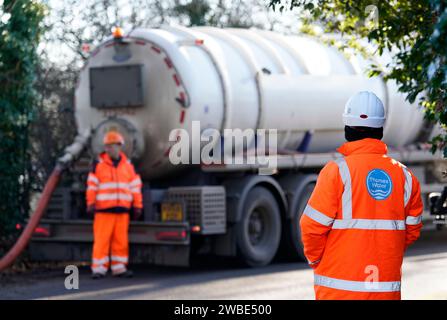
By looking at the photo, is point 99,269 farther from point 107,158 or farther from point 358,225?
point 358,225

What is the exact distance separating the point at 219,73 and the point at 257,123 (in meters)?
0.95

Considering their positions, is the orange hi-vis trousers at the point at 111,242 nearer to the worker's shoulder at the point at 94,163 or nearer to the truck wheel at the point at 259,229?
the worker's shoulder at the point at 94,163

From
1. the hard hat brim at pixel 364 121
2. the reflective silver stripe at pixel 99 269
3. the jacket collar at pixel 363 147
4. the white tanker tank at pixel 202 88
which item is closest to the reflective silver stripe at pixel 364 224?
the jacket collar at pixel 363 147

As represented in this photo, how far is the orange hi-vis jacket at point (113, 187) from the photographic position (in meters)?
12.8

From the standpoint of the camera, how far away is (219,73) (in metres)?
13.4

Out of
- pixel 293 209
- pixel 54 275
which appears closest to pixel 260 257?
pixel 293 209

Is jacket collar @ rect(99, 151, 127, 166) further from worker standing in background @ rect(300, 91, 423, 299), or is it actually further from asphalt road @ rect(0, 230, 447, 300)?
worker standing in background @ rect(300, 91, 423, 299)

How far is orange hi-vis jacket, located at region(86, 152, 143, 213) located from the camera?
1281cm

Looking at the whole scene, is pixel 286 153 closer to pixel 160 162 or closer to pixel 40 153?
pixel 160 162

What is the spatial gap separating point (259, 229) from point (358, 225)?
8753mm

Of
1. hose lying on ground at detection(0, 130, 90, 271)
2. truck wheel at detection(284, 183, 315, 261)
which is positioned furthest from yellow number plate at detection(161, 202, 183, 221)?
truck wheel at detection(284, 183, 315, 261)

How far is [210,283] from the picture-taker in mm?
12094

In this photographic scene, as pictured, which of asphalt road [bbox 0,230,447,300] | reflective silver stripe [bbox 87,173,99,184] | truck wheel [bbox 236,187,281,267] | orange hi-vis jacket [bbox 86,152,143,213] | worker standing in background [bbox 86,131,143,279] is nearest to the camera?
asphalt road [bbox 0,230,447,300]

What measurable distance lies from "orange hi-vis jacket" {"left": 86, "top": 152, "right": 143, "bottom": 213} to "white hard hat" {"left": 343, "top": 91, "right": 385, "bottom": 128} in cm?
735
